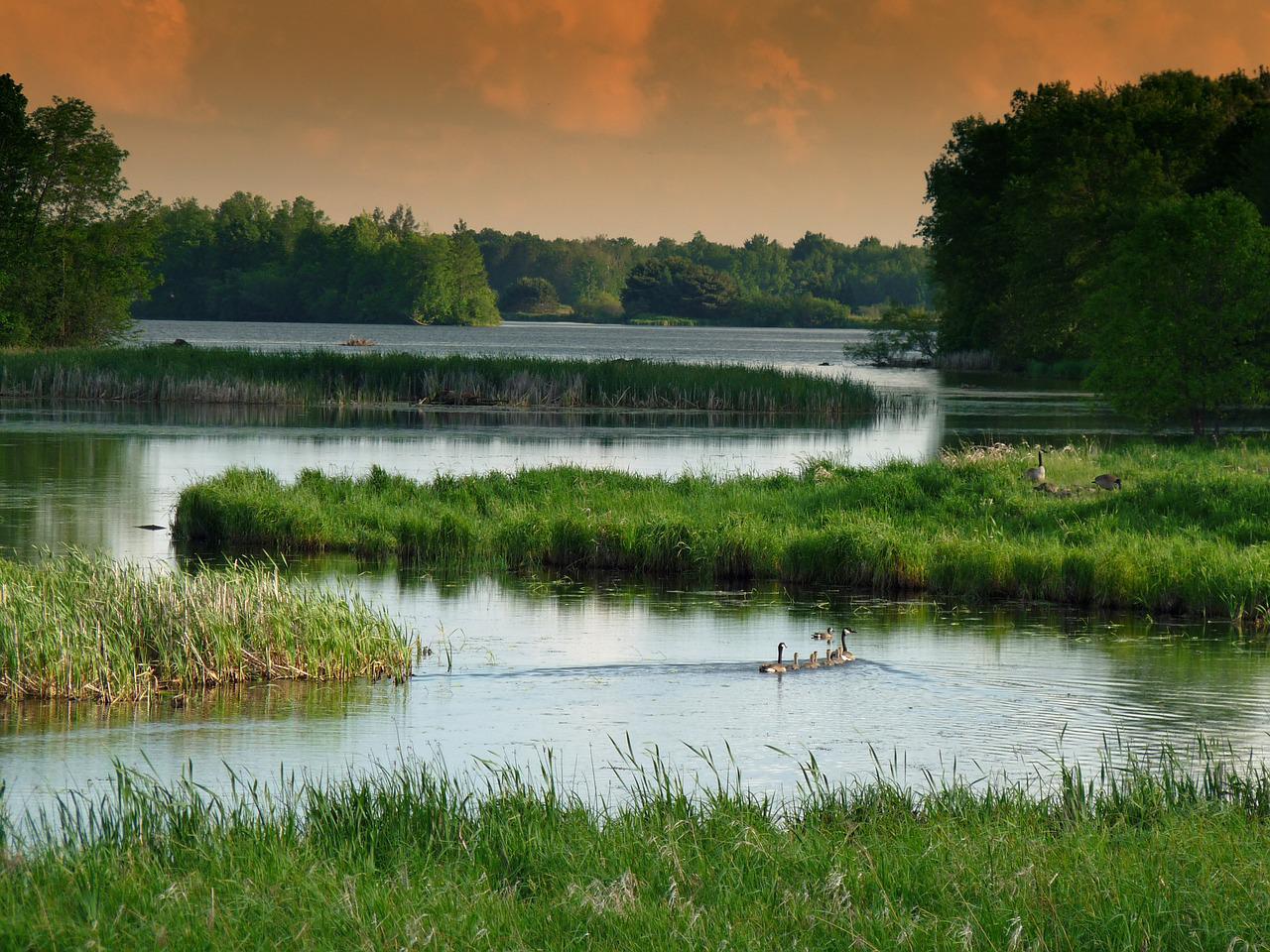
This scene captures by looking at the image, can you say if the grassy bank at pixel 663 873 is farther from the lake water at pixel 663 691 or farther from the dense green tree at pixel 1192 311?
the dense green tree at pixel 1192 311

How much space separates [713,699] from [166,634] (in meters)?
4.86

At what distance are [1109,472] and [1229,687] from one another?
11639mm

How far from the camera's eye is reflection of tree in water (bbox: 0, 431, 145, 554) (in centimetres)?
2284

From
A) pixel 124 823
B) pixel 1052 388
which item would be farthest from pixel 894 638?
pixel 1052 388

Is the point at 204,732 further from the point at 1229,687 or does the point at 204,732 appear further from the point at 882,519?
the point at 882,519

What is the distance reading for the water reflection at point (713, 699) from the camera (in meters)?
11.6

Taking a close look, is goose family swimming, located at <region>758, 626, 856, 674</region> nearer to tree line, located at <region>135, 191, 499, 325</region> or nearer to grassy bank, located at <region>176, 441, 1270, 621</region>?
grassy bank, located at <region>176, 441, 1270, 621</region>

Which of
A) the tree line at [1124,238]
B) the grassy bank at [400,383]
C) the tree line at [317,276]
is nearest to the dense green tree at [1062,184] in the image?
the tree line at [1124,238]

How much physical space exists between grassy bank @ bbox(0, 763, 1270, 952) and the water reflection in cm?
228

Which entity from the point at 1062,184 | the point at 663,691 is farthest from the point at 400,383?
the point at 663,691

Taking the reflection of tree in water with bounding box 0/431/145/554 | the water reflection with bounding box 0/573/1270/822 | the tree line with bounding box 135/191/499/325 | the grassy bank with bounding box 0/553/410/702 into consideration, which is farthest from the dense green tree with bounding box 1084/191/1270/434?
the tree line with bounding box 135/191/499/325

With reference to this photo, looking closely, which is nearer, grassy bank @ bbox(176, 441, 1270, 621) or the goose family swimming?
the goose family swimming

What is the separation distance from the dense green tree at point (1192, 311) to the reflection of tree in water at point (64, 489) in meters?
22.7

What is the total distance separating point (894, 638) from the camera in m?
16.6
